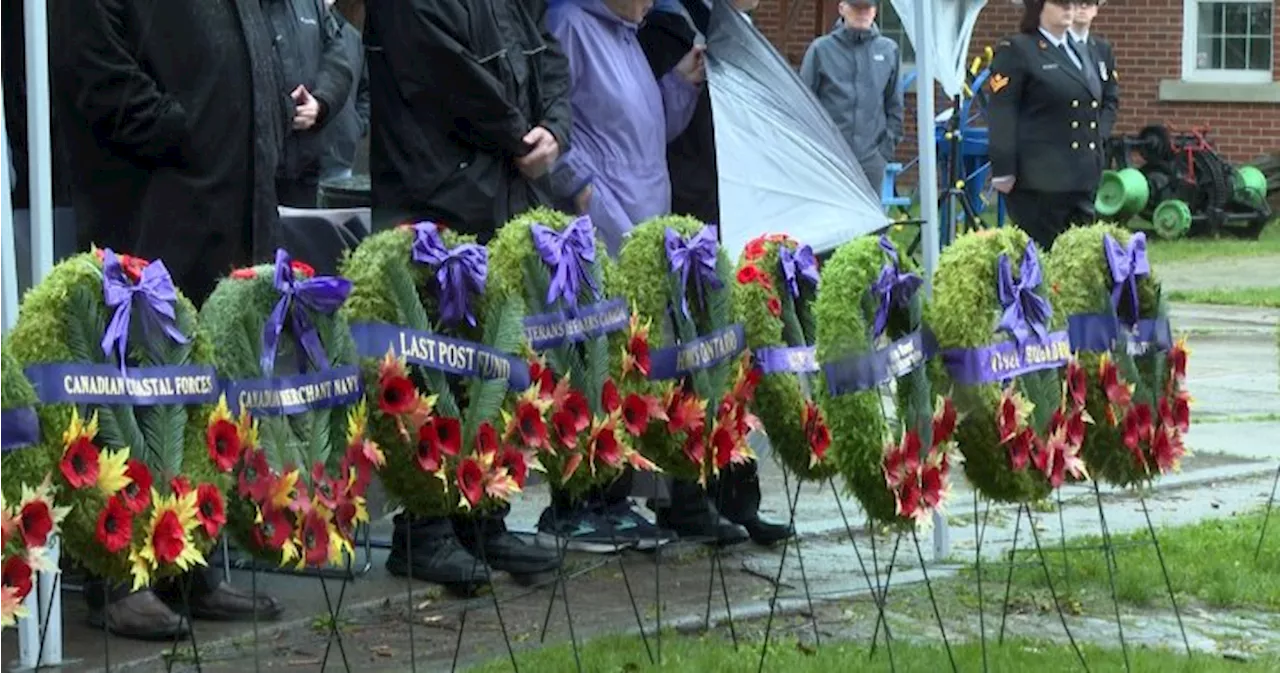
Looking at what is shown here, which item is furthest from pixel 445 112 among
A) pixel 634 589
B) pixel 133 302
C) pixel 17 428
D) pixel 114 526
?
pixel 17 428

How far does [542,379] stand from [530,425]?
0.13 m

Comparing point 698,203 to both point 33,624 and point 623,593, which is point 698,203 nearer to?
point 623,593

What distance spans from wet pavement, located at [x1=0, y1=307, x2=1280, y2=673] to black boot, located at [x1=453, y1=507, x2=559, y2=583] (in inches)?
2.1

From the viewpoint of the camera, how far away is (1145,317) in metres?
6.47

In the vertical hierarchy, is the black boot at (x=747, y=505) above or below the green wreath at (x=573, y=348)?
below

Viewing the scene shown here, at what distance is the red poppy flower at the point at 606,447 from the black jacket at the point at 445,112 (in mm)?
1596

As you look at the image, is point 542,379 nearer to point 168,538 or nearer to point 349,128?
point 168,538

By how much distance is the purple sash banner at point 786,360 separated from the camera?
20.1 feet

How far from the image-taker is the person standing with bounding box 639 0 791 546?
7973 mm

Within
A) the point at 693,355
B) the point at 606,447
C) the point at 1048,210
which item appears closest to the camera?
the point at 606,447

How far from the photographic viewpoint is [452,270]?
5.53m

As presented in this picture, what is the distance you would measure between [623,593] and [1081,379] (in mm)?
1682

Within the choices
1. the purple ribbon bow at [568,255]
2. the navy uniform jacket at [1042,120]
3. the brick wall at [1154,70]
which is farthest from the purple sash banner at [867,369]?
the brick wall at [1154,70]

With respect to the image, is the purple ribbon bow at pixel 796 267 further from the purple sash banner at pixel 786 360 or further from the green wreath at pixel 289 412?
the green wreath at pixel 289 412
